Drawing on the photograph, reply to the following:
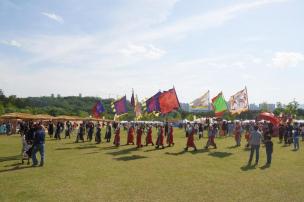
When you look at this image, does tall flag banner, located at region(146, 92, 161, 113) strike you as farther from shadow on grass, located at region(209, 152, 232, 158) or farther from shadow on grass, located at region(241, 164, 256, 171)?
shadow on grass, located at region(241, 164, 256, 171)

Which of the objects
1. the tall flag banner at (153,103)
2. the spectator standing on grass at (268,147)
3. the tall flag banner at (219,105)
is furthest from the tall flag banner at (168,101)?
the spectator standing on grass at (268,147)

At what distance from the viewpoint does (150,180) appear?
47.5 feet

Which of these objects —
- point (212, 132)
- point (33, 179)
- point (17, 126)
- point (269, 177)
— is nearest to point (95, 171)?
point (33, 179)

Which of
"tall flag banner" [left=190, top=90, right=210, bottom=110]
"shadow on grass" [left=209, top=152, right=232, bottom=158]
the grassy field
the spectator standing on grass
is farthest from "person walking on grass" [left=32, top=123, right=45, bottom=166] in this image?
"tall flag banner" [left=190, top=90, right=210, bottom=110]

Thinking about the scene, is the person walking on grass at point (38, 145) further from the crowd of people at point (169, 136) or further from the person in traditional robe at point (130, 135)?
the person in traditional robe at point (130, 135)

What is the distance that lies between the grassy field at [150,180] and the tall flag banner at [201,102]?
18.4 meters

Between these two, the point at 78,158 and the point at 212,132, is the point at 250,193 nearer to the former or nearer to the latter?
the point at 78,158

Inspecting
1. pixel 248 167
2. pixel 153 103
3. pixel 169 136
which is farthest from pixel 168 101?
pixel 248 167

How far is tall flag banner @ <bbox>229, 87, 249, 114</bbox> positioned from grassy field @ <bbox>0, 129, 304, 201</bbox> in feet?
53.0

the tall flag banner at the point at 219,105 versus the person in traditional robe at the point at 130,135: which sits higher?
the tall flag banner at the point at 219,105

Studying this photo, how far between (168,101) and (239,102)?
38.5 feet

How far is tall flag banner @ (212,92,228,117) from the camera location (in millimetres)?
36781

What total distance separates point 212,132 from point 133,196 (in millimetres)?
16666

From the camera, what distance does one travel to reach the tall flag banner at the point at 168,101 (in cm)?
2884
